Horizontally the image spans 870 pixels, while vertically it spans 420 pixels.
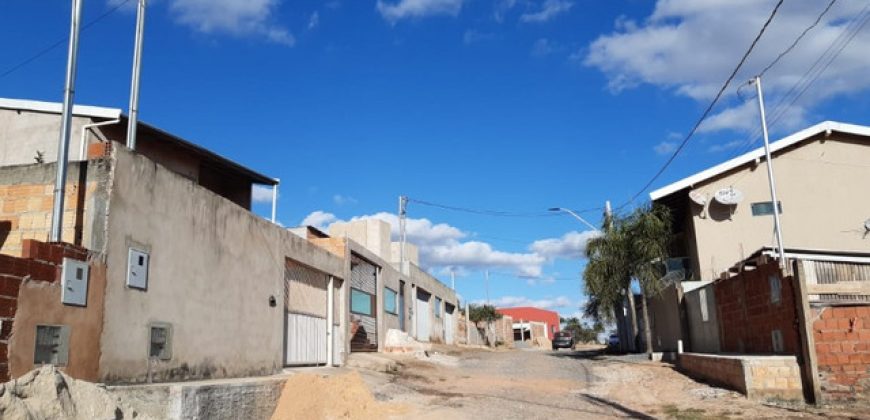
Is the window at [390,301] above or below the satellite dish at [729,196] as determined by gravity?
below

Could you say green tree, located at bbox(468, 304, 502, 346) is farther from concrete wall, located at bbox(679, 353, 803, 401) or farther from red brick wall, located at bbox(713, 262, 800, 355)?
concrete wall, located at bbox(679, 353, 803, 401)

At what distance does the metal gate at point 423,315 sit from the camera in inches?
1484

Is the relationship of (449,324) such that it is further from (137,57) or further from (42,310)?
(42,310)

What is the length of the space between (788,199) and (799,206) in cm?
50

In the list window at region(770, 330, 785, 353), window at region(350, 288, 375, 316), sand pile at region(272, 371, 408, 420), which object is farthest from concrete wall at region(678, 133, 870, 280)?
sand pile at region(272, 371, 408, 420)

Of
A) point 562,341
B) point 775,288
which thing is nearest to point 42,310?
point 775,288

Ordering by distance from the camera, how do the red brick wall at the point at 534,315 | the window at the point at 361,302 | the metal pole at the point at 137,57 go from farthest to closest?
the red brick wall at the point at 534,315
the window at the point at 361,302
the metal pole at the point at 137,57

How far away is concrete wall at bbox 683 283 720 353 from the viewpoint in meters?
21.2

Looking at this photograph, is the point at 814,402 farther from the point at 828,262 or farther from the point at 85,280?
the point at 85,280

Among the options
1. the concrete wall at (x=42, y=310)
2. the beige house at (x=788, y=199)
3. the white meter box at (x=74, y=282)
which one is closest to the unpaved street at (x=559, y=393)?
the concrete wall at (x=42, y=310)

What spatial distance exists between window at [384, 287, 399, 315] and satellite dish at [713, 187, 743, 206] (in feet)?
46.8

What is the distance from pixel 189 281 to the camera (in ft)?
40.9

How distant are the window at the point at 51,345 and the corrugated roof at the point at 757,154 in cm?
2452

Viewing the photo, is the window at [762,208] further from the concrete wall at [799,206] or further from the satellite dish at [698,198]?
the satellite dish at [698,198]
